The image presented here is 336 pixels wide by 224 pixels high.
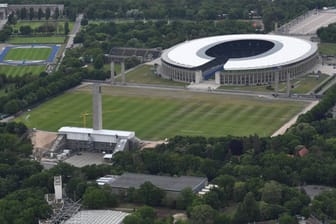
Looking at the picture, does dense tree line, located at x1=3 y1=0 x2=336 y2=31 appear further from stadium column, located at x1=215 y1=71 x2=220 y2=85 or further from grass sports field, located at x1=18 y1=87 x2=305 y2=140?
grass sports field, located at x1=18 y1=87 x2=305 y2=140

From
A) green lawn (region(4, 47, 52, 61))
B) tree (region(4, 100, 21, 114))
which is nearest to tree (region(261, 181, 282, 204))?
tree (region(4, 100, 21, 114))

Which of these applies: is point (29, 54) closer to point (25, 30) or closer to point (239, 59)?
point (25, 30)

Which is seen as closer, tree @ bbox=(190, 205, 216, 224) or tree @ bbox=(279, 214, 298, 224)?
tree @ bbox=(279, 214, 298, 224)

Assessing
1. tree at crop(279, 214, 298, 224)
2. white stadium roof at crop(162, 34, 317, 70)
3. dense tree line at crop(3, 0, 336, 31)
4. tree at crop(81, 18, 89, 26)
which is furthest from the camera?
dense tree line at crop(3, 0, 336, 31)

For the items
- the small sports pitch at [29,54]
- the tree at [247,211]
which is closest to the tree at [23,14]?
the small sports pitch at [29,54]

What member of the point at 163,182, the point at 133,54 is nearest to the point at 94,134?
the point at 163,182

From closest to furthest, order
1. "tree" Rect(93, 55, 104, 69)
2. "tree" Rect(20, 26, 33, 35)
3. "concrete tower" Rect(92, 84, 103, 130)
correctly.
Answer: "concrete tower" Rect(92, 84, 103, 130)
"tree" Rect(93, 55, 104, 69)
"tree" Rect(20, 26, 33, 35)
